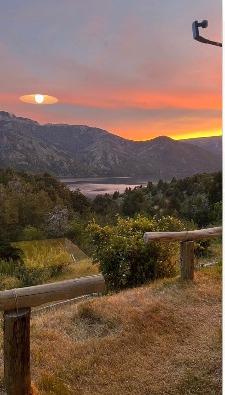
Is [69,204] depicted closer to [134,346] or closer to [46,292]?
[134,346]

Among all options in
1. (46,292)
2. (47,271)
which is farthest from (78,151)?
(46,292)

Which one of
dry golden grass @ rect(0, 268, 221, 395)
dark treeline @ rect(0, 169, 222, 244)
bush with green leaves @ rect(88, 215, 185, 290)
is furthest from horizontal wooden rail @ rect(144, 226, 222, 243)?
dark treeline @ rect(0, 169, 222, 244)

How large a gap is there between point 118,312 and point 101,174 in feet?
324

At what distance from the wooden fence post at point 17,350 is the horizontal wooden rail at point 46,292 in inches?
2.6

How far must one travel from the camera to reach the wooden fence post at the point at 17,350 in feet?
8.87

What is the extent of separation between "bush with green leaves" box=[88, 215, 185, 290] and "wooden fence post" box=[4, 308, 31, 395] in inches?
141

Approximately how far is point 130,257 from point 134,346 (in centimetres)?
270

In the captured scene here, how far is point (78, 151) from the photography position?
133m

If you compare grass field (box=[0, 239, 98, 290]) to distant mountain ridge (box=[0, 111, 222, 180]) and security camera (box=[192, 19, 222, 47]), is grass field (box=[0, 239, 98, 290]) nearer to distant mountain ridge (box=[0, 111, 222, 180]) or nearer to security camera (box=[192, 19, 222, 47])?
security camera (box=[192, 19, 222, 47])

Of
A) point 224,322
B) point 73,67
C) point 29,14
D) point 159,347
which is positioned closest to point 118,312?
point 159,347

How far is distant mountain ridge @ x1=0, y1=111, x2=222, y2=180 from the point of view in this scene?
296 feet

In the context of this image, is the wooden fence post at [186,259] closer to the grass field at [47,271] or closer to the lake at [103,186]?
the grass field at [47,271]

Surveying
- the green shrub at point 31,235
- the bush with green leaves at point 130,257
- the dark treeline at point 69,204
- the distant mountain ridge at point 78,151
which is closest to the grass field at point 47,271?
the dark treeline at point 69,204

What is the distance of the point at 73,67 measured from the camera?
9531mm
